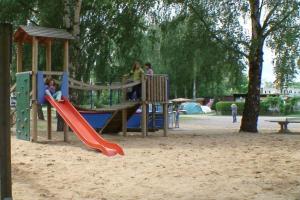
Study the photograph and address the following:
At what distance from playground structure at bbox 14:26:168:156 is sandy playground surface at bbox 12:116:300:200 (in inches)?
31.3

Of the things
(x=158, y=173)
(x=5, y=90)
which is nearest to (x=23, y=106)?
(x=158, y=173)

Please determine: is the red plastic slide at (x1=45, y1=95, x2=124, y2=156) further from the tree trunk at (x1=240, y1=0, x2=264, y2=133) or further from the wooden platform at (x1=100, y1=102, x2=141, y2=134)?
the tree trunk at (x1=240, y1=0, x2=264, y2=133)

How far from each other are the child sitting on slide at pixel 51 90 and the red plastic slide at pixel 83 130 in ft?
0.53

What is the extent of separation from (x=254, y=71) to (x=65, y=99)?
27.3 ft

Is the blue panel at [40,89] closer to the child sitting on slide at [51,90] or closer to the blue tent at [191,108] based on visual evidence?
the child sitting on slide at [51,90]

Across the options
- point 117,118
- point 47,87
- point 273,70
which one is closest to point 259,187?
point 47,87

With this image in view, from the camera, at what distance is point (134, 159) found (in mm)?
10703

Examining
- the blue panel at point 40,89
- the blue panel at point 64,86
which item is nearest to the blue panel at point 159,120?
the blue panel at point 64,86

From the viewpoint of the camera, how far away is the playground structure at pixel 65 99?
13488 mm

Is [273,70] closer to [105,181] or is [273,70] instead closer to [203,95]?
[105,181]

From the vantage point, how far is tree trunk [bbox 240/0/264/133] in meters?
19.5

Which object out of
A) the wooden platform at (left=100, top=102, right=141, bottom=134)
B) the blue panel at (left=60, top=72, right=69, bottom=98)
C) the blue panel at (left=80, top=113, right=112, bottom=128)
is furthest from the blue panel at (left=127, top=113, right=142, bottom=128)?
the blue panel at (left=60, top=72, right=69, bottom=98)

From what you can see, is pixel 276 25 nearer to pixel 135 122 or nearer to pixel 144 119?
pixel 144 119

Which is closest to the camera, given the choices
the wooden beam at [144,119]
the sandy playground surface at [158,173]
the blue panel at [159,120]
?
the sandy playground surface at [158,173]
